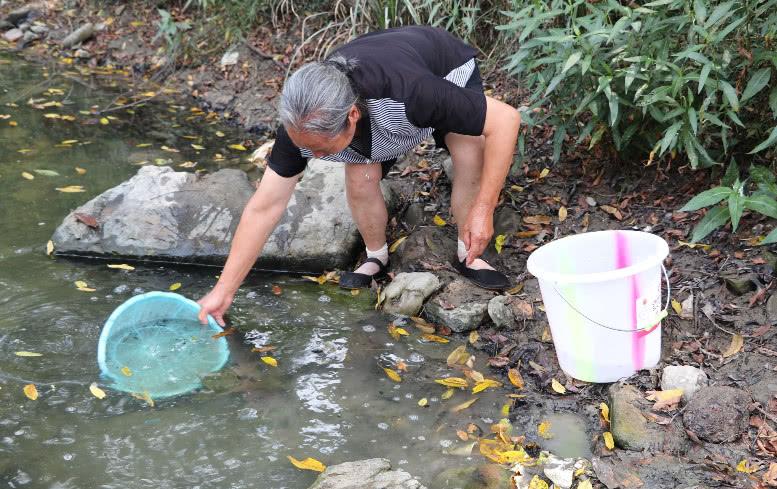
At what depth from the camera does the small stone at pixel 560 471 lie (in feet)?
8.82

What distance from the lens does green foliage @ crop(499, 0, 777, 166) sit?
135 inches

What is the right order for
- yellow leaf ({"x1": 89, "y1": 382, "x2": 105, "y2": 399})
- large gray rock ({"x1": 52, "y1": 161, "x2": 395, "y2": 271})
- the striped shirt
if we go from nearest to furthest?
the striped shirt < yellow leaf ({"x1": 89, "y1": 382, "x2": 105, "y2": 399}) < large gray rock ({"x1": 52, "y1": 161, "x2": 395, "y2": 271})

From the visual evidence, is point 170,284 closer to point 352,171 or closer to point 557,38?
point 352,171

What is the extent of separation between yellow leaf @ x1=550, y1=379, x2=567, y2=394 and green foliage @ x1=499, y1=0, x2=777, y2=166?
1119 mm

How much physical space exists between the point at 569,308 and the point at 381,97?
1.05 meters

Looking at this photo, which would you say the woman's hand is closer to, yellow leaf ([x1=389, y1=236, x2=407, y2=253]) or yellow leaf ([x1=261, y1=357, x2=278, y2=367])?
yellow leaf ([x1=261, y1=357, x2=278, y2=367])

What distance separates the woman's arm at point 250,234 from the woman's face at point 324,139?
0.34 metres

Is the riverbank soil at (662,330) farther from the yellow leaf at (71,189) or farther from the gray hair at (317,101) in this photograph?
the yellow leaf at (71,189)

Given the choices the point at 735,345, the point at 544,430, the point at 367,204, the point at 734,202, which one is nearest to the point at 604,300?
the point at 544,430

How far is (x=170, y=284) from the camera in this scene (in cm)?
411

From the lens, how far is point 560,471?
2.73m

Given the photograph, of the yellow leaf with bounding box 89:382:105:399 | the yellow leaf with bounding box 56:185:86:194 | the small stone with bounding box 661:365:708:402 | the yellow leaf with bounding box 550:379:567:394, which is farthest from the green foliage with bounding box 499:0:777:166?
the yellow leaf with bounding box 56:185:86:194

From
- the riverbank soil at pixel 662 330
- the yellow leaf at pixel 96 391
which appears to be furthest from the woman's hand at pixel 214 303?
the riverbank soil at pixel 662 330

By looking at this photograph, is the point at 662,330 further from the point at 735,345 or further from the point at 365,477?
the point at 365,477
